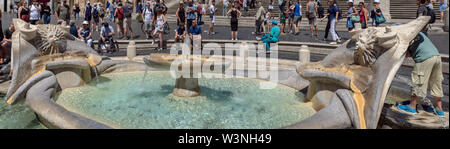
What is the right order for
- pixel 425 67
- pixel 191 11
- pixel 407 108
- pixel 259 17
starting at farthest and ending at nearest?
pixel 259 17 → pixel 191 11 → pixel 407 108 → pixel 425 67

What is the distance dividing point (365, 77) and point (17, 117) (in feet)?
15.0

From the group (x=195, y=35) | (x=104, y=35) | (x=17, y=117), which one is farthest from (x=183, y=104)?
(x=104, y=35)

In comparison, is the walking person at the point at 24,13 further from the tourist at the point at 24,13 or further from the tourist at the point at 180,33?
the tourist at the point at 180,33

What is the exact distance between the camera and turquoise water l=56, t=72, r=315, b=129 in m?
4.25

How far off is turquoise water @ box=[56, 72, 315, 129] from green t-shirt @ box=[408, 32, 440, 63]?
152 centimetres

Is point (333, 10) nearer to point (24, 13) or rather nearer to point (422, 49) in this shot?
point (422, 49)

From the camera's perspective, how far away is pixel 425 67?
398 centimetres

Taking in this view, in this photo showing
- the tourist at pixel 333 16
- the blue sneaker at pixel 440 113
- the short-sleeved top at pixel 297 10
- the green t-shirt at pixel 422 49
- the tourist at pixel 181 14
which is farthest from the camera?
the short-sleeved top at pixel 297 10

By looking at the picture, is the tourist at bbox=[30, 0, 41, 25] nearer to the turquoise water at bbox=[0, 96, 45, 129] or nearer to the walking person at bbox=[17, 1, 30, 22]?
the walking person at bbox=[17, 1, 30, 22]

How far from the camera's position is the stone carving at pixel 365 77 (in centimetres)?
374

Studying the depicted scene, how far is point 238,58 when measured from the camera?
873 cm

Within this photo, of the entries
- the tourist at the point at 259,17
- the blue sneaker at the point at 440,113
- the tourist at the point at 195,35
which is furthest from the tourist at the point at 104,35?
the blue sneaker at the point at 440,113

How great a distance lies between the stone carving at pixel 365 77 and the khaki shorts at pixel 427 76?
384mm
